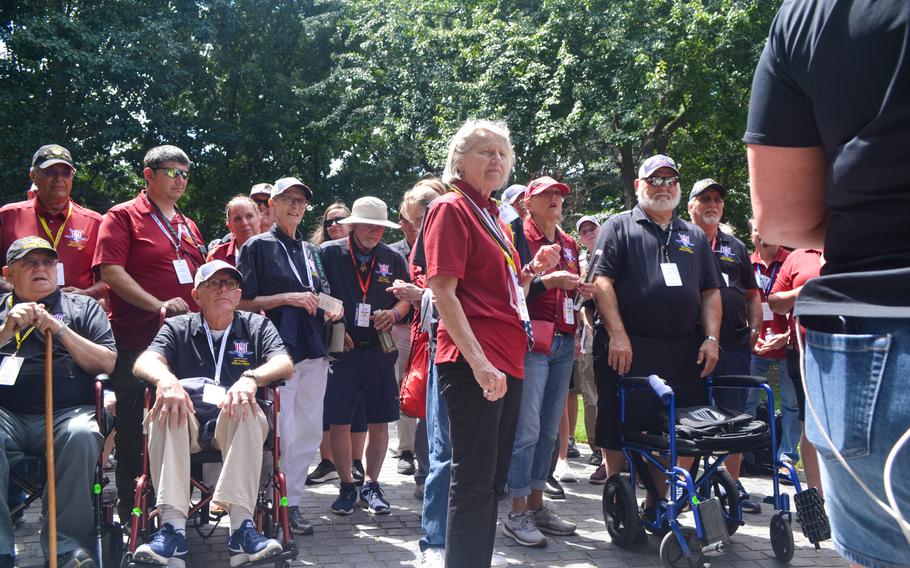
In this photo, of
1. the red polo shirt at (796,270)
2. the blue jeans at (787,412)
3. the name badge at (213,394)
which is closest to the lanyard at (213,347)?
the name badge at (213,394)

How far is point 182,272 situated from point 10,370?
121cm

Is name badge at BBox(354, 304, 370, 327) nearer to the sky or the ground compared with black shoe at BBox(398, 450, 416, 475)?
nearer to the sky

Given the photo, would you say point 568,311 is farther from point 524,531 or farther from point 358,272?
point 358,272

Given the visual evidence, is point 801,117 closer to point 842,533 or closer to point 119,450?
point 842,533

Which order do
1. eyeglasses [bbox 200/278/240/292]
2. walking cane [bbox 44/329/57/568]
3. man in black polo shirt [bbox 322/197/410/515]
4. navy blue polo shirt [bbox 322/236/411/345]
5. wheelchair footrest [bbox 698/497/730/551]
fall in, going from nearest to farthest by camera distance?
walking cane [bbox 44/329/57/568] < wheelchair footrest [bbox 698/497/730/551] < eyeglasses [bbox 200/278/240/292] < man in black polo shirt [bbox 322/197/410/515] < navy blue polo shirt [bbox 322/236/411/345]

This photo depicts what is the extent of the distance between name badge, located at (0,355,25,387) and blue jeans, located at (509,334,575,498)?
2862mm

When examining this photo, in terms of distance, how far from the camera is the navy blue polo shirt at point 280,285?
16.9 ft

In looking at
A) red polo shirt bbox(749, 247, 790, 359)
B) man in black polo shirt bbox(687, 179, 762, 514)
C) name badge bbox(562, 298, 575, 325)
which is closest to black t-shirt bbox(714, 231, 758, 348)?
man in black polo shirt bbox(687, 179, 762, 514)

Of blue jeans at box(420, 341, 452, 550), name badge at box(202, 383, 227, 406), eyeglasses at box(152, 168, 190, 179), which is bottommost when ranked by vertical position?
blue jeans at box(420, 341, 452, 550)

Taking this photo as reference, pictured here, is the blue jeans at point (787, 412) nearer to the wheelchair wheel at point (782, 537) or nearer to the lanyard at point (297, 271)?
the wheelchair wheel at point (782, 537)

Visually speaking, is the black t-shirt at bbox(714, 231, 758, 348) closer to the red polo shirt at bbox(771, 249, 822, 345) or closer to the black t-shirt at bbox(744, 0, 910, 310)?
the red polo shirt at bbox(771, 249, 822, 345)

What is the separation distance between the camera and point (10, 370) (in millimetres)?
4371

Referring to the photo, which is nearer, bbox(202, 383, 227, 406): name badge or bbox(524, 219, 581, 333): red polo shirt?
bbox(202, 383, 227, 406): name badge

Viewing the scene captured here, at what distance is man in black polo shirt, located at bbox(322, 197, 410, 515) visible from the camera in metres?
5.57
